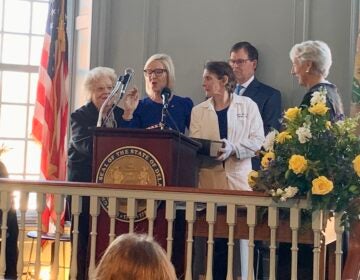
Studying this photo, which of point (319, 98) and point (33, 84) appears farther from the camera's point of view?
point (33, 84)

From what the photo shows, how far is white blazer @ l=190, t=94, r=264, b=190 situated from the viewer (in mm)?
4570

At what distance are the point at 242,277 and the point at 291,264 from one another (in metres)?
0.74

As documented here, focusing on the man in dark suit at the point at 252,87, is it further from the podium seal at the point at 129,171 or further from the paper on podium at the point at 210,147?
the podium seal at the point at 129,171

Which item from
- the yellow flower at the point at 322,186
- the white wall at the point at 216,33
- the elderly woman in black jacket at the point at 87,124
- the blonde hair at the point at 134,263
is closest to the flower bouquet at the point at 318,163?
the yellow flower at the point at 322,186

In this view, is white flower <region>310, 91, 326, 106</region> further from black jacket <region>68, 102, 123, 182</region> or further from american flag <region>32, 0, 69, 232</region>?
american flag <region>32, 0, 69, 232</region>

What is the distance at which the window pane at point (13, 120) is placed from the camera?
6953 millimetres

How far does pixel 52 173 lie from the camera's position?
6340 millimetres

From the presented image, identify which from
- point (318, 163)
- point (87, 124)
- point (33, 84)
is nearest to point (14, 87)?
point (33, 84)

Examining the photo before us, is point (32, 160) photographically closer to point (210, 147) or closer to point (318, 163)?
point (210, 147)

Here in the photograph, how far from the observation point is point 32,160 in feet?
23.1

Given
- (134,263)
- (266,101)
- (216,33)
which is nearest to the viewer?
(134,263)

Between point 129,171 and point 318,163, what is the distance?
99 centimetres

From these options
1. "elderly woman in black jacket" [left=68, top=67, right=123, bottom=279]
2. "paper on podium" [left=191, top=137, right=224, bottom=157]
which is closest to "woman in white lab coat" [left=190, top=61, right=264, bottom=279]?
"paper on podium" [left=191, top=137, right=224, bottom=157]

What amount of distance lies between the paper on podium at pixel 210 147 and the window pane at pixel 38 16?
330 cm
